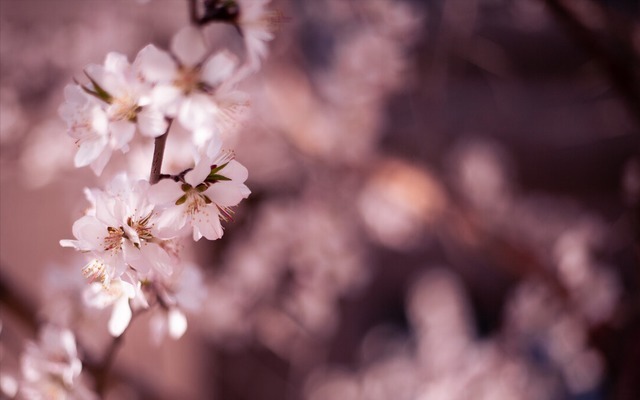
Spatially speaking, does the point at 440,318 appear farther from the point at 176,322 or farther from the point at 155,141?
the point at 155,141

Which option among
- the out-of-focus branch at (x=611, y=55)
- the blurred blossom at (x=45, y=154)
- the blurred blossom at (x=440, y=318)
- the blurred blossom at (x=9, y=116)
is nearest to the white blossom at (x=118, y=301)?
the out-of-focus branch at (x=611, y=55)

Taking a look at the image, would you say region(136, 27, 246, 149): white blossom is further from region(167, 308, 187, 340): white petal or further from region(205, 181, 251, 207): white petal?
region(167, 308, 187, 340): white petal

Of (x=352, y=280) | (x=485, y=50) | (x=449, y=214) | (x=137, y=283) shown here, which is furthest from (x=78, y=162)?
(x=485, y=50)

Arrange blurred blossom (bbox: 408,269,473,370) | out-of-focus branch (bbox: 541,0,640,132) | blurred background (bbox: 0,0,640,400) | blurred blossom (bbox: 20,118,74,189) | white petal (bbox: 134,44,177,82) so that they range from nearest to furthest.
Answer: white petal (bbox: 134,44,177,82) < out-of-focus branch (bbox: 541,0,640,132) < blurred background (bbox: 0,0,640,400) < blurred blossom (bbox: 20,118,74,189) < blurred blossom (bbox: 408,269,473,370)

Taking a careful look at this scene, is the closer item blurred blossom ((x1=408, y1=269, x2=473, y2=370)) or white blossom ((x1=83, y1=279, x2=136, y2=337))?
white blossom ((x1=83, y1=279, x2=136, y2=337))

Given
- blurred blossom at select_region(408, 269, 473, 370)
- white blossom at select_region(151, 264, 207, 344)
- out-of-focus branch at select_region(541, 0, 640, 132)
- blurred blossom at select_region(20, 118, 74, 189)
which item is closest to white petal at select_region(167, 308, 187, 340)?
white blossom at select_region(151, 264, 207, 344)

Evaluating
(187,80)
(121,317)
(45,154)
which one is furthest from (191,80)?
(45,154)
